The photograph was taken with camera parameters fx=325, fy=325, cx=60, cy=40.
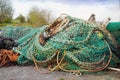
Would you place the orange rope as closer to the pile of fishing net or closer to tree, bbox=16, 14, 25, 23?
the pile of fishing net

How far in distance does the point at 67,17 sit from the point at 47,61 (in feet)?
5.69

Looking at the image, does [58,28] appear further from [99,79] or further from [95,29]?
[99,79]

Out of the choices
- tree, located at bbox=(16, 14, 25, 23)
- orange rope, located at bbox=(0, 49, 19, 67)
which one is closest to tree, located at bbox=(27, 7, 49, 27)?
tree, located at bbox=(16, 14, 25, 23)

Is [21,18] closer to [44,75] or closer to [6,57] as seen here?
[6,57]

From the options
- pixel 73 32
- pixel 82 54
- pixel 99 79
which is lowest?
pixel 99 79

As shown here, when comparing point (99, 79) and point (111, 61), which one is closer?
point (99, 79)

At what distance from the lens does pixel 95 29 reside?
31.7ft

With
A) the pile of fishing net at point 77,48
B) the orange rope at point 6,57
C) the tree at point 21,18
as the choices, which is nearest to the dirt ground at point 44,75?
the pile of fishing net at point 77,48

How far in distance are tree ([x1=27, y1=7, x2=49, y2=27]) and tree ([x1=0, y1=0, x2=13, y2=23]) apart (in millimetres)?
3036

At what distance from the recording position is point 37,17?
40250 mm

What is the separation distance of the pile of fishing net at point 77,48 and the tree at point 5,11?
33.3 m

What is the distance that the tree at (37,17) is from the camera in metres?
39.1

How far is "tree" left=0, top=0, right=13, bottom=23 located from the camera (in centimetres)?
4275

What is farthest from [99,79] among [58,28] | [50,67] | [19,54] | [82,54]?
[19,54]
